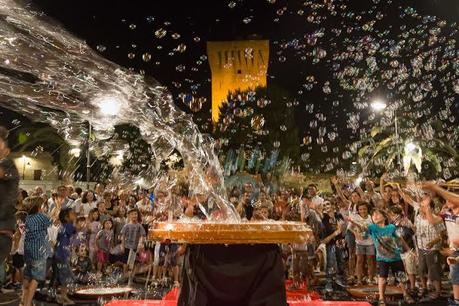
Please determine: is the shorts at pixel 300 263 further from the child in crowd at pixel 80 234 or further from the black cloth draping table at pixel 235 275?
the black cloth draping table at pixel 235 275

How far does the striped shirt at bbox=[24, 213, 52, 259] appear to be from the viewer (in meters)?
7.17

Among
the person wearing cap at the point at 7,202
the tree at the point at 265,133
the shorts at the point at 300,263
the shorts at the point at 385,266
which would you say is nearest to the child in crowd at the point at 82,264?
the shorts at the point at 300,263

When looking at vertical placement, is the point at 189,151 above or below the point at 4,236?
above

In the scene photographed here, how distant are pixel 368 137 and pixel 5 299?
101 feet

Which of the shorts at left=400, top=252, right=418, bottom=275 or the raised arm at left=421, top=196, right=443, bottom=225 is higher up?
the raised arm at left=421, top=196, right=443, bottom=225

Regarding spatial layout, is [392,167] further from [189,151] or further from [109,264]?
[189,151]

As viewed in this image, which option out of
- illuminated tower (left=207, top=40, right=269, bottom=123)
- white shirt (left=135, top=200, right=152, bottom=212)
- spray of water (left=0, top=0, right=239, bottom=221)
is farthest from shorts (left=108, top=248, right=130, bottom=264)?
illuminated tower (left=207, top=40, right=269, bottom=123)

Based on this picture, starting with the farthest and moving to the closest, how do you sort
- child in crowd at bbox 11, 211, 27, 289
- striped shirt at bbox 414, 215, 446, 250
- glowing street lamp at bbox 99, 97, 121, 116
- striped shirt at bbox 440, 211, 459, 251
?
child in crowd at bbox 11, 211, 27, 289
striped shirt at bbox 414, 215, 446, 250
glowing street lamp at bbox 99, 97, 121, 116
striped shirt at bbox 440, 211, 459, 251

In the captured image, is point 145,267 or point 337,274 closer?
point 337,274

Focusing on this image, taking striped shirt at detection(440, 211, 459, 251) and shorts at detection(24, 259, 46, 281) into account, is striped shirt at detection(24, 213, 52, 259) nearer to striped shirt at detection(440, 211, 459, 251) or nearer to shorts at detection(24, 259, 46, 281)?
shorts at detection(24, 259, 46, 281)

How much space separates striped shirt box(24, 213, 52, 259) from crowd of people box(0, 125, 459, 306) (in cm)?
2

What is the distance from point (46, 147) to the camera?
1379 inches

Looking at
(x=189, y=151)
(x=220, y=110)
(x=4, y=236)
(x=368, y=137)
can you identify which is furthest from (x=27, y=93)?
(x=220, y=110)

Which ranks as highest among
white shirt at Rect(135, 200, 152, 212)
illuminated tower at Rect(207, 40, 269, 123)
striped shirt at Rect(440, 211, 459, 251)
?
illuminated tower at Rect(207, 40, 269, 123)
